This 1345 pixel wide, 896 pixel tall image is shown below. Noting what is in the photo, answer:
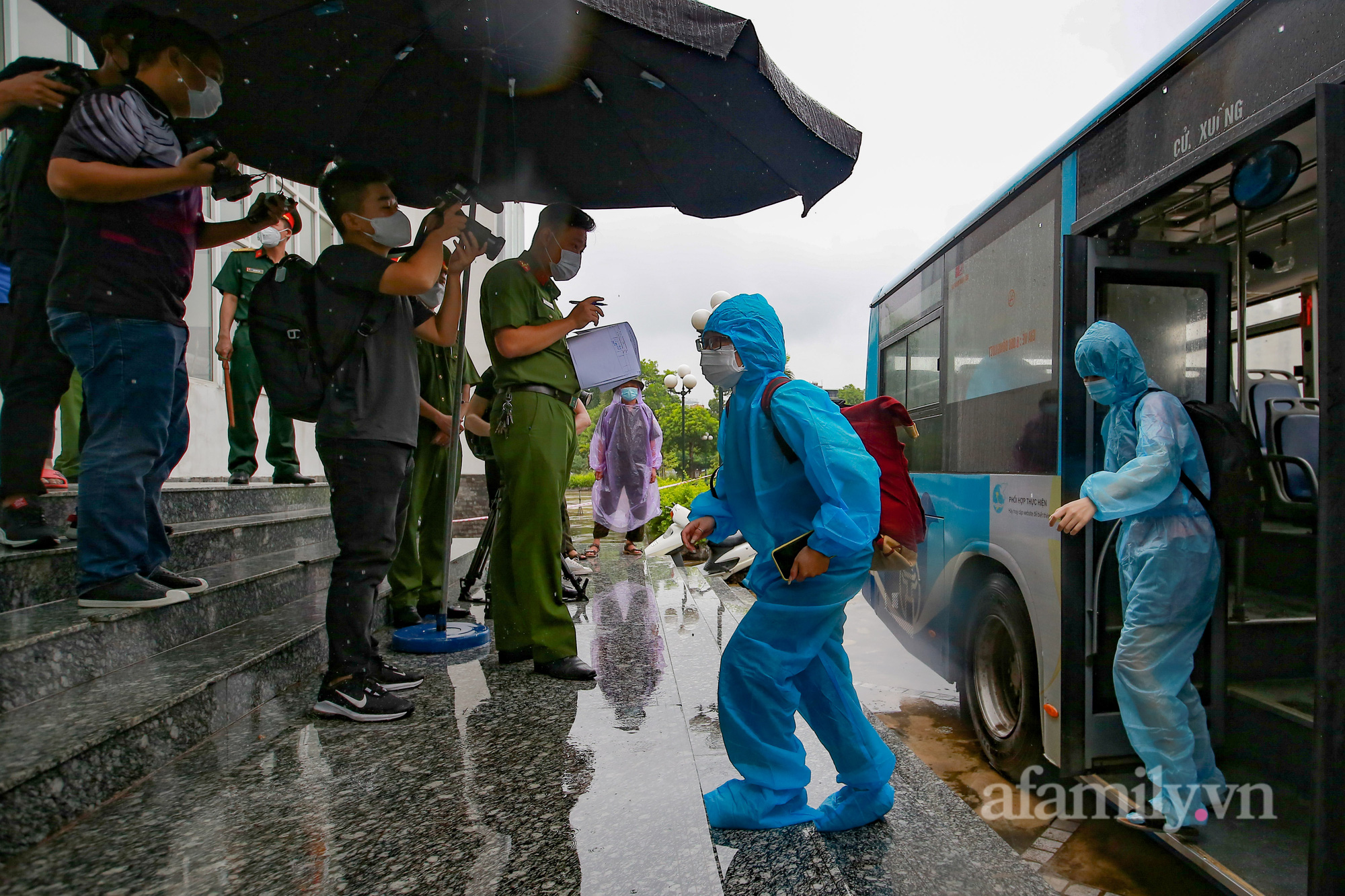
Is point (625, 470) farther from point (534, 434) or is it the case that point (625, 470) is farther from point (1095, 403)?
point (1095, 403)

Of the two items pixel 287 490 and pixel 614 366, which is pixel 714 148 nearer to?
pixel 614 366

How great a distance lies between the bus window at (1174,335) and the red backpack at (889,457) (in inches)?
81.6

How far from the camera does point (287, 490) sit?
5.70 metres

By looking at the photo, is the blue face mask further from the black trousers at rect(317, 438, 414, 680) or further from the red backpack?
the black trousers at rect(317, 438, 414, 680)

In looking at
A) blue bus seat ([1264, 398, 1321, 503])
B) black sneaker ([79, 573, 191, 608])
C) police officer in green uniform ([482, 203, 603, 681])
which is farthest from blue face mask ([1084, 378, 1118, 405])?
black sneaker ([79, 573, 191, 608])

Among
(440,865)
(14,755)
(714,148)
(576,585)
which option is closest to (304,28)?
(714,148)

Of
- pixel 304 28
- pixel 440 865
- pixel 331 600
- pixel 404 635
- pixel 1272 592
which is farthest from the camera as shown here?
pixel 1272 592

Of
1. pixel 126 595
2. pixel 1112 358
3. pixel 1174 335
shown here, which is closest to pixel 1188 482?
pixel 1112 358

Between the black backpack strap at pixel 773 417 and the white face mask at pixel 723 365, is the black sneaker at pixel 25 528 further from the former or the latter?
the black backpack strap at pixel 773 417

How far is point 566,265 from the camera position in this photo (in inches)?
131

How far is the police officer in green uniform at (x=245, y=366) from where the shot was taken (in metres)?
5.12

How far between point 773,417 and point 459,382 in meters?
1.86

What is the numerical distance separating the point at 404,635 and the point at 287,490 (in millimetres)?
2760

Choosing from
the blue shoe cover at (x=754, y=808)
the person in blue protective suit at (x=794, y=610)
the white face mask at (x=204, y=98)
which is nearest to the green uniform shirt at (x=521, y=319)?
the white face mask at (x=204, y=98)
